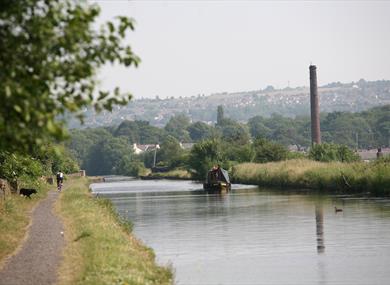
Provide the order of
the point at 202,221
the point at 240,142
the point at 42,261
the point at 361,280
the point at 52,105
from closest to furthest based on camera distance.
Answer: the point at 52,105 → the point at 42,261 → the point at 361,280 → the point at 202,221 → the point at 240,142

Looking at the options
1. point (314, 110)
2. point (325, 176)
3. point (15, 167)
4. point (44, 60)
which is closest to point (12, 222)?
point (15, 167)

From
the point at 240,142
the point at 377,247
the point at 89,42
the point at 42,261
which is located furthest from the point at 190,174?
the point at 89,42

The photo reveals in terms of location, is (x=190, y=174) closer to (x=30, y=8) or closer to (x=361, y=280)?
(x=361, y=280)

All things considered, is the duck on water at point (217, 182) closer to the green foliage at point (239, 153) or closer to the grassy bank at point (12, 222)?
the green foliage at point (239, 153)

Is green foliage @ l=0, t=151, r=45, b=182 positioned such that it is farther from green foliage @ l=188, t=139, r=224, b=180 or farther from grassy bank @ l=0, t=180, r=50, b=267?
green foliage @ l=188, t=139, r=224, b=180

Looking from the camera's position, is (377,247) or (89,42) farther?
(377,247)

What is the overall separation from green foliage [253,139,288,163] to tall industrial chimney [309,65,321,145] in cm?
564

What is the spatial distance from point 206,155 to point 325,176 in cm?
4493

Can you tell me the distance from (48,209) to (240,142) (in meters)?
98.1

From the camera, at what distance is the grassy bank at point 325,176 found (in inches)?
2408

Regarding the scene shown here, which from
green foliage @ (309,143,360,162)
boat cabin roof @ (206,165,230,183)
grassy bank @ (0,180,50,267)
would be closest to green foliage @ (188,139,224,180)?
green foliage @ (309,143,360,162)

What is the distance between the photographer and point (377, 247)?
29812mm

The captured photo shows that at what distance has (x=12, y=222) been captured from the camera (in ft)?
103

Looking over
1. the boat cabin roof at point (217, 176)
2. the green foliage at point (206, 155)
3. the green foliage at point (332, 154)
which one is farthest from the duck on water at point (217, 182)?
the green foliage at point (206, 155)
